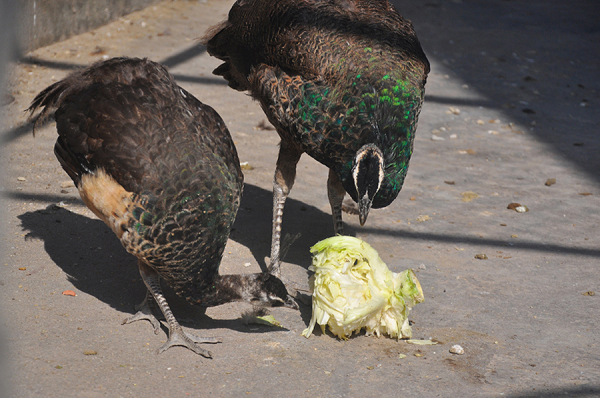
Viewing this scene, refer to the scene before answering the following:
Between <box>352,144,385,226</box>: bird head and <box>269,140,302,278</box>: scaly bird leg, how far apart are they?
68 cm

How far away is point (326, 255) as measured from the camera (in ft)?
12.0

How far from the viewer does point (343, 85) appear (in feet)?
11.9

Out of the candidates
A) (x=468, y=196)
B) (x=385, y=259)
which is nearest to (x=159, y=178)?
(x=385, y=259)

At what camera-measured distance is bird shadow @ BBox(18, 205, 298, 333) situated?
150 inches

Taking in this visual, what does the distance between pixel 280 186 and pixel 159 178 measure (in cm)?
126

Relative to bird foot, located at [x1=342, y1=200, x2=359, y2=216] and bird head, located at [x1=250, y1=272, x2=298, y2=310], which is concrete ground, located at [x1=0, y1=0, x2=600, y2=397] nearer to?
bird foot, located at [x1=342, y1=200, x2=359, y2=216]

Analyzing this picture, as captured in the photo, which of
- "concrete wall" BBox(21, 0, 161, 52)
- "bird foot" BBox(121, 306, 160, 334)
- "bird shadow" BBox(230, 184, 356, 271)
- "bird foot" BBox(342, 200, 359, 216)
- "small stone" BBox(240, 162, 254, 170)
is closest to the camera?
"bird foot" BBox(121, 306, 160, 334)

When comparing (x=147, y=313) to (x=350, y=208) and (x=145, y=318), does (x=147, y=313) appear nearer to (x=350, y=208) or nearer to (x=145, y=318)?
(x=145, y=318)

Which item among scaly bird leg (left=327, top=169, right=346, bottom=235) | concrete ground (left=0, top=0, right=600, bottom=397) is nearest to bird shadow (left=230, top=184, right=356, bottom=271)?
concrete ground (left=0, top=0, right=600, bottom=397)

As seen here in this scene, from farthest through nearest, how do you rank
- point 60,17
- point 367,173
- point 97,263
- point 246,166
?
point 60,17, point 246,166, point 97,263, point 367,173

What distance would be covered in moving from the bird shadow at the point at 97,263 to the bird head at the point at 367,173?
923 mm

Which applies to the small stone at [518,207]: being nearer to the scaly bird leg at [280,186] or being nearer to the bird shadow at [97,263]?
the scaly bird leg at [280,186]

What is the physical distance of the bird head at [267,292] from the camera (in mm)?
3465

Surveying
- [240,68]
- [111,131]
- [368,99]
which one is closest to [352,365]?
[368,99]
